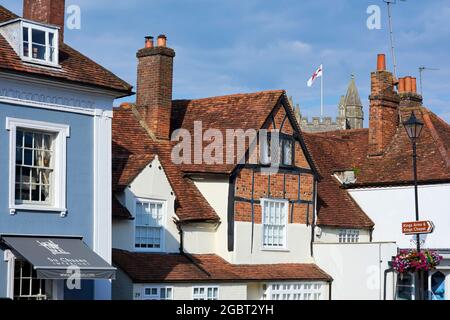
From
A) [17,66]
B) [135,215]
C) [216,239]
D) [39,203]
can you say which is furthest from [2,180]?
[216,239]

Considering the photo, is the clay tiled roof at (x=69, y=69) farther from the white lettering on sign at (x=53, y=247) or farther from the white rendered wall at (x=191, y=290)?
the white rendered wall at (x=191, y=290)

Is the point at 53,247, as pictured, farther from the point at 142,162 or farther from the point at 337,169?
the point at 337,169

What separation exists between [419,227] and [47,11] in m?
10.9

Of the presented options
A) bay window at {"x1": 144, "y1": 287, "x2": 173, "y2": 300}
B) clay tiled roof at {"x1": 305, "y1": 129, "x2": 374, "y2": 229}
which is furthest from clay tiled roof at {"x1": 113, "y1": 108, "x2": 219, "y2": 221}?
clay tiled roof at {"x1": 305, "y1": 129, "x2": 374, "y2": 229}

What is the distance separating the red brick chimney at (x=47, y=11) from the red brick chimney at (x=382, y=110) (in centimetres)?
1609

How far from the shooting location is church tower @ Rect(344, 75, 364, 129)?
96.7m

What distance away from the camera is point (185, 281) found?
2312 cm

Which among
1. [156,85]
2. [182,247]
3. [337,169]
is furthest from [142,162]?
[337,169]

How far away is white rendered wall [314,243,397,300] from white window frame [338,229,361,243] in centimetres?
189

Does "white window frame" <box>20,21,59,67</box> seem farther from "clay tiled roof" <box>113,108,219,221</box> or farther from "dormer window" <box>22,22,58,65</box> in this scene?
"clay tiled roof" <box>113,108,219,221</box>

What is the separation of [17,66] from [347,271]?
1521 centimetres

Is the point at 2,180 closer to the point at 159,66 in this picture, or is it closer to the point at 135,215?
the point at 135,215

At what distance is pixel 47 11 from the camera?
69.6 ft
